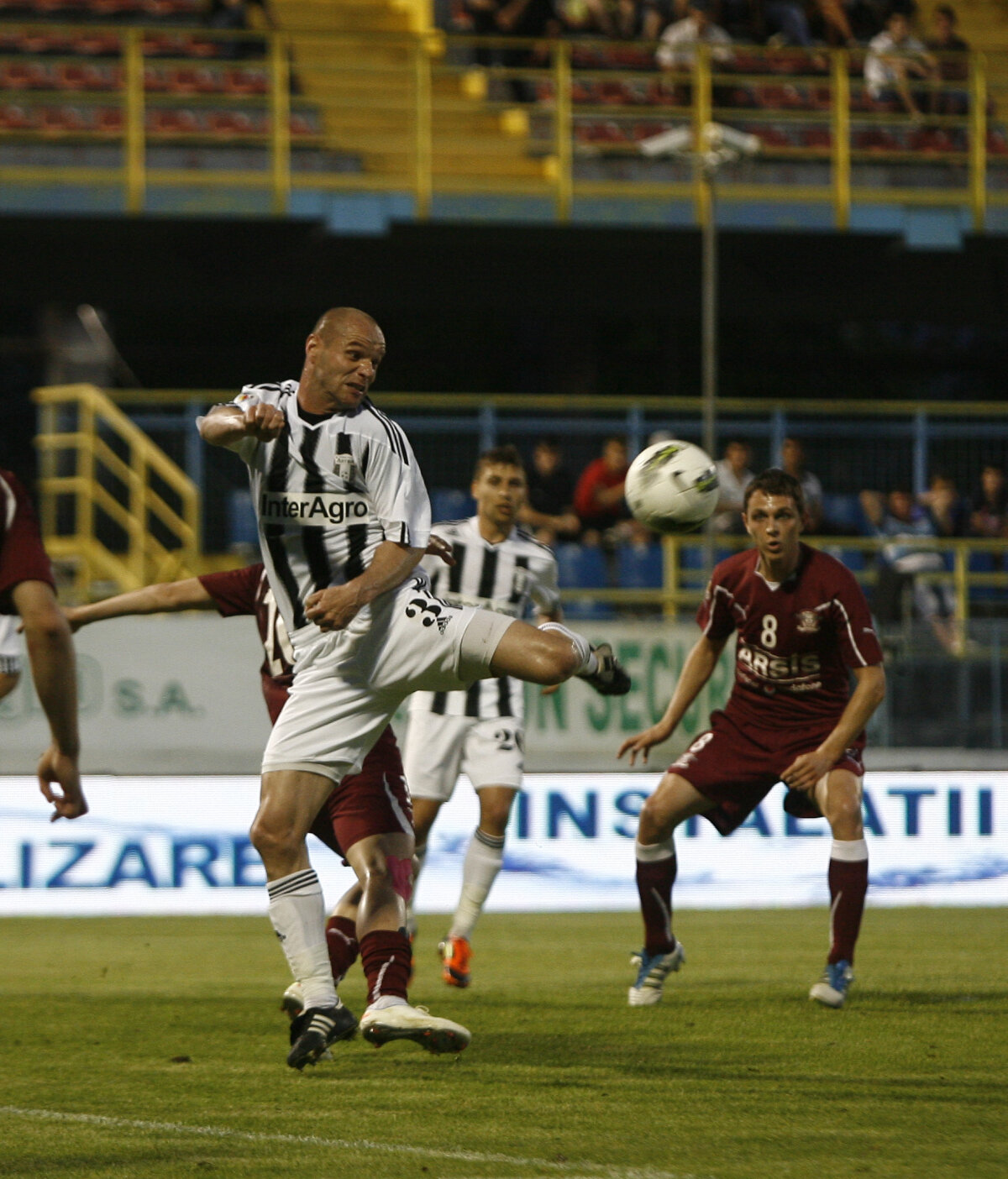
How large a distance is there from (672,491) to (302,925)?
2326 mm

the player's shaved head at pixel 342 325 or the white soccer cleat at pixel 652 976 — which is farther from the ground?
the player's shaved head at pixel 342 325

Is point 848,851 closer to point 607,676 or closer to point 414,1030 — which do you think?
point 607,676

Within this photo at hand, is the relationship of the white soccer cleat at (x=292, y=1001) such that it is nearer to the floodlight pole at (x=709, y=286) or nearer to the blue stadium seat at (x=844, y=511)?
the floodlight pole at (x=709, y=286)

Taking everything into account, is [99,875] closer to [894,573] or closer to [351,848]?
[351,848]

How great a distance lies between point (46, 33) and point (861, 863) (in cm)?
1533

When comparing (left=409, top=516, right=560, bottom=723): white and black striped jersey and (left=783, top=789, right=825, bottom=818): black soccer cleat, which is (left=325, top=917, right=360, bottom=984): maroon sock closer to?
(left=783, top=789, right=825, bottom=818): black soccer cleat

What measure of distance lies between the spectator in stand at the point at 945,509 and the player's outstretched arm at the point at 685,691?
9700 mm

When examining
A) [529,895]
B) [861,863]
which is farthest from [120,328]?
[861,863]

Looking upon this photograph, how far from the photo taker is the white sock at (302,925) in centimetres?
532

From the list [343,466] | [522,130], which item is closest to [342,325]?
[343,466]

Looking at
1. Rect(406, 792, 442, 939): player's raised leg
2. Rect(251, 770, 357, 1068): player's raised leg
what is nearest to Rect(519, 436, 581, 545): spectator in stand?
Rect(406, 792, 442, 939): player's raised leg

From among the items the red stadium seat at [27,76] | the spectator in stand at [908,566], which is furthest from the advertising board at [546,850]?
the red stadium seat at [27,76]

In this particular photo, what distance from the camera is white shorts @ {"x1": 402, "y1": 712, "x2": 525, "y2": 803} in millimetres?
8430

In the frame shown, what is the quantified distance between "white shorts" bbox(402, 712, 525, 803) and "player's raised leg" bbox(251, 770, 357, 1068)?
117 inches
